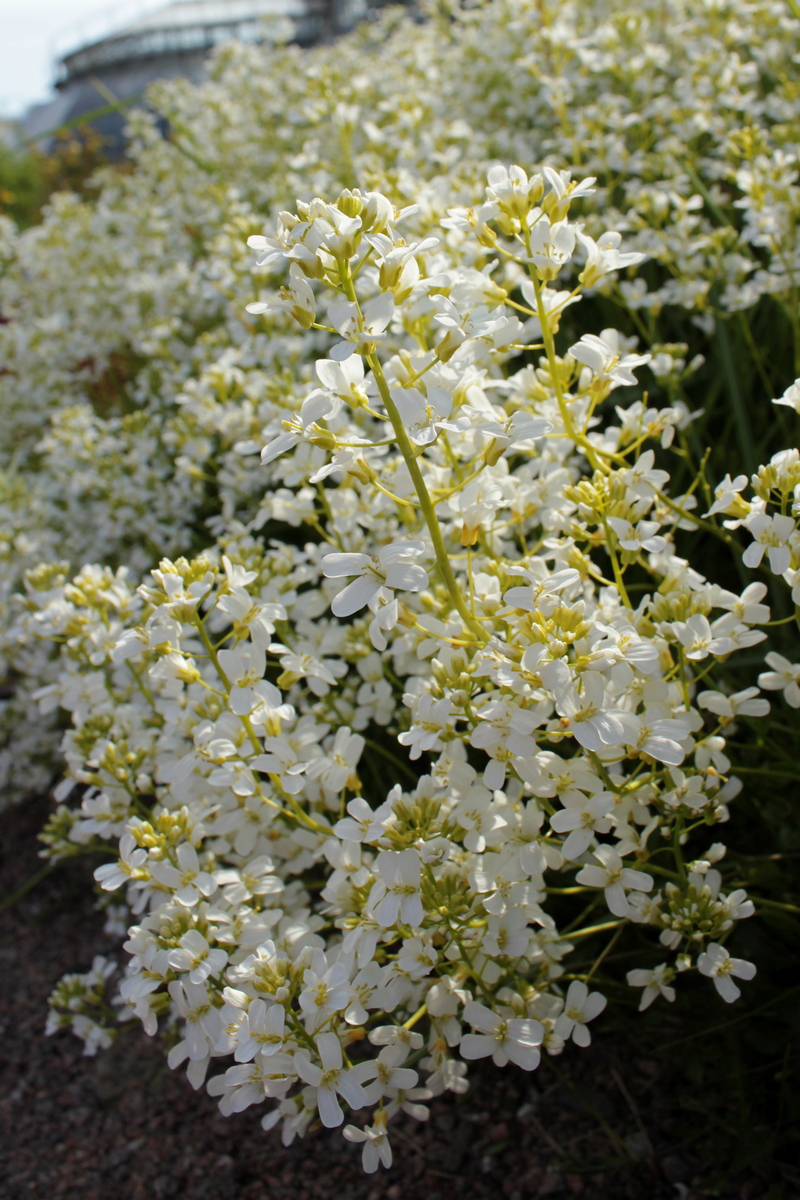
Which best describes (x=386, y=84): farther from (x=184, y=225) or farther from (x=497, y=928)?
(x=497, y=928)

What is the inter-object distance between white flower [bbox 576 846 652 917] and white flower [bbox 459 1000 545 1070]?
0.26 meters

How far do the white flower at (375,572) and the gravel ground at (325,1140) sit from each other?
3.64ft

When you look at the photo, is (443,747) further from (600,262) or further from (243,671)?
(600,262)

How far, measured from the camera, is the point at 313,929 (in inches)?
67.2

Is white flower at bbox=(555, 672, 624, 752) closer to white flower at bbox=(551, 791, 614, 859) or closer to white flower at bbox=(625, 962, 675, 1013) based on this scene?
white flower at bbox=(551, 791, 614, 859)

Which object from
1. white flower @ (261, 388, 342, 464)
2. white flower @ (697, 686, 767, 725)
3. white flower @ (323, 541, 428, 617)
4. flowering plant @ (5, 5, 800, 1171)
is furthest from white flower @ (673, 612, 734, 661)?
white flower @ (261, 388, 342, 464)

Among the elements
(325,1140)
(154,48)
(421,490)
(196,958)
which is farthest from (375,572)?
(154,48)

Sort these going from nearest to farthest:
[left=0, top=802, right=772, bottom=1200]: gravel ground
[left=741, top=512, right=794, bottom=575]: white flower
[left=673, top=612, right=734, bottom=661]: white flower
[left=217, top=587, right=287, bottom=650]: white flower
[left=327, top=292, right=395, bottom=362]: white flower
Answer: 1. [left=327, top=292, right=395, bottom=362]: white flower
2. [left=741, top=512, right=794, bottom=575]: white flower
3. [left=673, top=612, right=734, bottom=661]: white flower
4. [left=217, top=587, right=287, bottom=650]: white flower
5. [left=0, top=802, right=772, bottom=1200]: gravel ground

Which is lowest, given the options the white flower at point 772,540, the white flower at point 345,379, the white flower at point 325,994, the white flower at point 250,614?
the white flower at point 325,994

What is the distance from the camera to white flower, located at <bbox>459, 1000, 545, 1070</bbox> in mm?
1491

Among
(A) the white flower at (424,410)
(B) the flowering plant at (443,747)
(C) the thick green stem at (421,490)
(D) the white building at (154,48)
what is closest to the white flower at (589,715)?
(B) the flowering plant at (443,747)

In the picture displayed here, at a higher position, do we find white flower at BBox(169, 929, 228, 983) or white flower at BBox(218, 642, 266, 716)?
white flower at BBox(218, 642, 266, 716)

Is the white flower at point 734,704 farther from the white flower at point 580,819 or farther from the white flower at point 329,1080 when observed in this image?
the white flower at point 329,1080

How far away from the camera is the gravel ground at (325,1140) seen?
202cm
